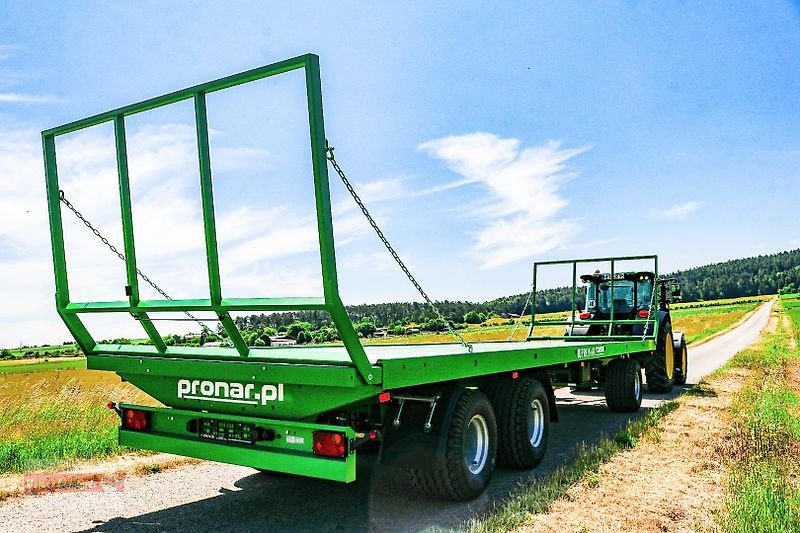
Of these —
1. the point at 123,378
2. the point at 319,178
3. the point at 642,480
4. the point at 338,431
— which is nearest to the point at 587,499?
the point at 642,480

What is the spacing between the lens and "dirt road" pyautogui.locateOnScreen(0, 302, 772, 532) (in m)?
5.00

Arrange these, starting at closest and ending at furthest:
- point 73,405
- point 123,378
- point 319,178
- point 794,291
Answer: point 319,178 < point 123,378 < point 73,405 < point 794,291

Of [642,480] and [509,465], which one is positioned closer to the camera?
[642,480]

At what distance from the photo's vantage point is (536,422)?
6.85 meters

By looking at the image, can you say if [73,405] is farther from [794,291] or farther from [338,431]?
[794,291]

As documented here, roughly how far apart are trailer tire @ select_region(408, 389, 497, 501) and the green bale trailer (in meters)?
0.01

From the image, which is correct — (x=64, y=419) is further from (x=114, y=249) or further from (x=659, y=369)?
(x=659, y=369)

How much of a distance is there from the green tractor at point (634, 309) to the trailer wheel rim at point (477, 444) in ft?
22.8

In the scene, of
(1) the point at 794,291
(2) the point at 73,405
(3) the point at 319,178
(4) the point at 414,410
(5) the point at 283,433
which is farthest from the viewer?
(1) the point at 794,291

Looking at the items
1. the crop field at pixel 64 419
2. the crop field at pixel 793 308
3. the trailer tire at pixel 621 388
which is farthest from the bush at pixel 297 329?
the crop field at pixel 793 308

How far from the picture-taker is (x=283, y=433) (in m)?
4.76

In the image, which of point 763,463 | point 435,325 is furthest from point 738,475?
point 435,325

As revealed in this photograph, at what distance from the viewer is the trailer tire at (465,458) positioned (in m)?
5.14

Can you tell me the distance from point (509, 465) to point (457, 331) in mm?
1840
